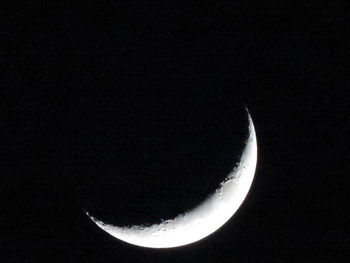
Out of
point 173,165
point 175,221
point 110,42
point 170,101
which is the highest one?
point 110,42

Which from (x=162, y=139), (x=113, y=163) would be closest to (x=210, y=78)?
(x=162, y=139)

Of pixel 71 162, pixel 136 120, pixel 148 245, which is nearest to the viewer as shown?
pixel 136 120

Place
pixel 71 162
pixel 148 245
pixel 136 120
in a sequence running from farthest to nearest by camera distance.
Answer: pixel 148 245 < pixel 71 162 < pixel 136 120

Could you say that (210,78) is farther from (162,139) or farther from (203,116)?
(162,139)

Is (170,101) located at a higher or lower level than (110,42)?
lower

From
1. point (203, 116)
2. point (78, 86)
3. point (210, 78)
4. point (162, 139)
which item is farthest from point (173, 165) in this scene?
point (78, 86)

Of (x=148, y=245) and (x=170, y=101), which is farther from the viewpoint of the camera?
(x=148, y=245)
